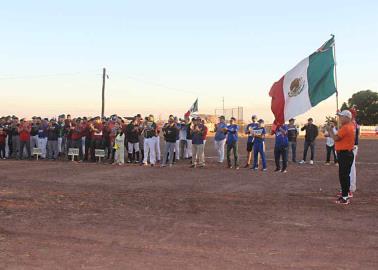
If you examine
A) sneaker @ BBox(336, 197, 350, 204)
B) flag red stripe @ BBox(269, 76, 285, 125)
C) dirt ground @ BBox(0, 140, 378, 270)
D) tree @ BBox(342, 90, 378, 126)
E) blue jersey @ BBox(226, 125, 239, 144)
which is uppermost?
tree @ BBox(342, 90, 378, 126)

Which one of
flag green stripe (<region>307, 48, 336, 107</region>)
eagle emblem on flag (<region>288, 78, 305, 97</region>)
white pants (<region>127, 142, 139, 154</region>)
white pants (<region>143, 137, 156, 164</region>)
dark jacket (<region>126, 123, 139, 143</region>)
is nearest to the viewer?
flag green stripe (<region>307, 48, 336, 107</region>)

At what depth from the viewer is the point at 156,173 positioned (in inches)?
624

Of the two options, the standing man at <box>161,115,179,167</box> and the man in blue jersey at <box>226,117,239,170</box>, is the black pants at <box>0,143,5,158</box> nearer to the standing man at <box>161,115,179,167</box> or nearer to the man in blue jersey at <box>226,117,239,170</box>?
the standing man at <box>161,115,179,167</box>

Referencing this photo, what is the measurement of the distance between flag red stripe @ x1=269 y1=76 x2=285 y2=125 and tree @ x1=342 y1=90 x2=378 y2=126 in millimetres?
79961

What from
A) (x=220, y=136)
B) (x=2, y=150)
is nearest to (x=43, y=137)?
(x=2, y=150)

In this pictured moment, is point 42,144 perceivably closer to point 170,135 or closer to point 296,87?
point 170,135

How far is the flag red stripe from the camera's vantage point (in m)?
11.9

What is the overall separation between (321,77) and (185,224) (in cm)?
568

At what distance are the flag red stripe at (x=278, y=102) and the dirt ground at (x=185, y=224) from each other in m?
1.84

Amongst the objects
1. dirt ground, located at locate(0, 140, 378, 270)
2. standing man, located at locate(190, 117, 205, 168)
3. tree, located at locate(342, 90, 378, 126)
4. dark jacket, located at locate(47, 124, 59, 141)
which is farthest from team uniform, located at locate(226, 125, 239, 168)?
tree, located at locate(342, 90, 378, 126)

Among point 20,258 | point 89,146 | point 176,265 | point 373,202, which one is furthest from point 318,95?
point 89,146

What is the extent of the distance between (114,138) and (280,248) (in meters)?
14.5

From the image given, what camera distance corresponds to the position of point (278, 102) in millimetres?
11977

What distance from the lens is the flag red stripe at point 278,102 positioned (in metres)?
11.9
